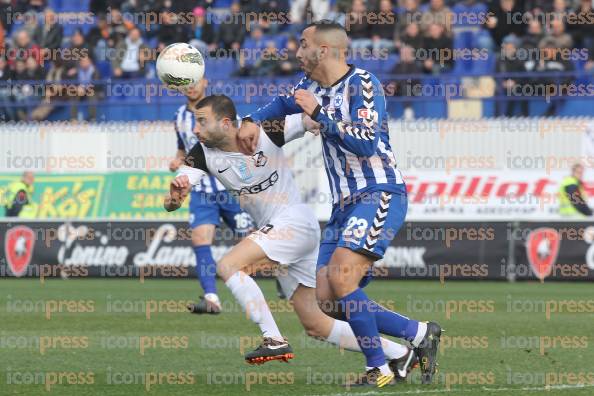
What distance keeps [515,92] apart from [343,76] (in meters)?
13.7

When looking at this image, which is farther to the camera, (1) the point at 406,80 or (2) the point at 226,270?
(1) the point at 406,80

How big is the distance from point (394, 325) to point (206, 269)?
17.9ft

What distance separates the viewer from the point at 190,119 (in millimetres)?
13703

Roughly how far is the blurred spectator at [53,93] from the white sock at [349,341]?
52.4 ft

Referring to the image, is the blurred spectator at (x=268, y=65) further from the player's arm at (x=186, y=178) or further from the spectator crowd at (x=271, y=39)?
the player's arm at (x=186, y=178)

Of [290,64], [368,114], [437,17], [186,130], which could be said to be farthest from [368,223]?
[290,64]

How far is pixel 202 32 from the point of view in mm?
23922

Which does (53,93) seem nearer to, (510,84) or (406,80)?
(406,80)

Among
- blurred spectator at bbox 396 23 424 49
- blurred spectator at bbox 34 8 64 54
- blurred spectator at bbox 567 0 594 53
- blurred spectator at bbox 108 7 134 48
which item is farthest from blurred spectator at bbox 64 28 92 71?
blurred spectator at bbox 567 0 594 53

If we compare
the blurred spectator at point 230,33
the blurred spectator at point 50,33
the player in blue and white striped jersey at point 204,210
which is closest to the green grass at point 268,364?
the player in blue and white striped jersey at point 204,210

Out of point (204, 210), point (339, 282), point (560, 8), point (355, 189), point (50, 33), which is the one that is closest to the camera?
point (339, 282)

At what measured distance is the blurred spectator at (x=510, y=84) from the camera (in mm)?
21250

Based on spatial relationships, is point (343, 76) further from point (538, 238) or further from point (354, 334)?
point (538, 238)

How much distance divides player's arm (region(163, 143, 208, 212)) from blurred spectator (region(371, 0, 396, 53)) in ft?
46.9
